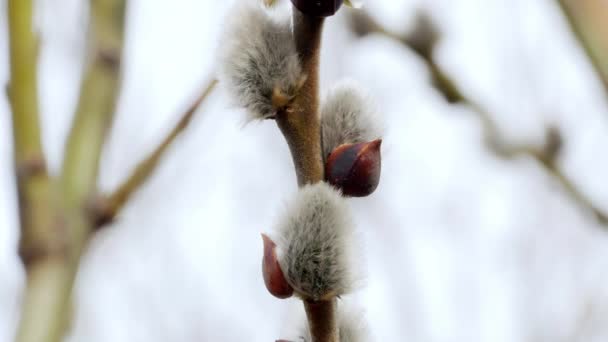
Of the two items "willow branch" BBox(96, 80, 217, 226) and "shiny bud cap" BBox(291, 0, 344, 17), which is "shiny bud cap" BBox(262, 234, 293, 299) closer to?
"shiny bud cap" BBox(291, 0, 344, 17)

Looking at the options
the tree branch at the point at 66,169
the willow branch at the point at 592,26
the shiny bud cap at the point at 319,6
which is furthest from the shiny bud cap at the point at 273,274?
the willow branch at the point at 592,26

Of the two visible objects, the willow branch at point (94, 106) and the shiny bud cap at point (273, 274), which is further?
the willow branch at point (94, 106)

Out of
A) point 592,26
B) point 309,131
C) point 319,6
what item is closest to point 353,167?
point 309,131

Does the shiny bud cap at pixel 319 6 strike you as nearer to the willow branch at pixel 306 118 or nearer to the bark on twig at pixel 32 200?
the willow branch at pixel 306 118

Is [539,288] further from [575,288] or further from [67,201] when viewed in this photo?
[67,201]

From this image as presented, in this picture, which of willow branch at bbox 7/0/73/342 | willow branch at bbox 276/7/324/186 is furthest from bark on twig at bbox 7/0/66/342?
willow branch at bbox 276/7/324/186

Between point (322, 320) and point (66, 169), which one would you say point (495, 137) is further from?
point (322, 320)
